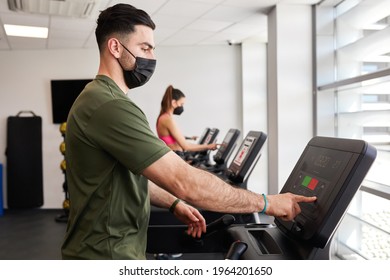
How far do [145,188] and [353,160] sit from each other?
1.99 ft

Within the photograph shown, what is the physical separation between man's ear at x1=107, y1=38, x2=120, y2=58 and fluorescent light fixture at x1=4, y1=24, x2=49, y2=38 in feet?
13.4

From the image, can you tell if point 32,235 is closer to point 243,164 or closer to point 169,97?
point 169,97

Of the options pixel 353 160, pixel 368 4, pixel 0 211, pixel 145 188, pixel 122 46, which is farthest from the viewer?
pixel 0 211

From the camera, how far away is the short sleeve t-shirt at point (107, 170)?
1.21 m

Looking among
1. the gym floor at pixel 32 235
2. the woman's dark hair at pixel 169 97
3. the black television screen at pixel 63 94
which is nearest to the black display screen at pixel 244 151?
the gym floor at pixel 32 235

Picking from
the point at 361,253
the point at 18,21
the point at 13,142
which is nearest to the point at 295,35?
the point at 361,253

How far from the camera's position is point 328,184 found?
1.17m

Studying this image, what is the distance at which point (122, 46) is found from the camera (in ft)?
4.80

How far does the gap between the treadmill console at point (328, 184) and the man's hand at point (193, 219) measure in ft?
1.03

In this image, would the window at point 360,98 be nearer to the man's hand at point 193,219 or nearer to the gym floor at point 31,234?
the man's hand at point 193,219

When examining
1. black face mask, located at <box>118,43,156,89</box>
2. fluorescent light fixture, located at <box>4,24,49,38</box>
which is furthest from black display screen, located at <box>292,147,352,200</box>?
fluorescent light fixture, located at <box>4,24,49,38</box>

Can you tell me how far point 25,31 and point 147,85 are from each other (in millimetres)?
2026

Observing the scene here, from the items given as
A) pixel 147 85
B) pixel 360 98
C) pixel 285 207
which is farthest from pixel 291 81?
pixel 285 207
